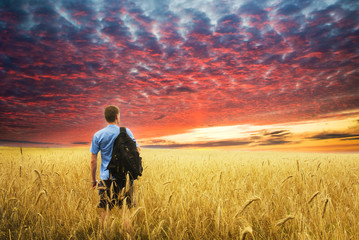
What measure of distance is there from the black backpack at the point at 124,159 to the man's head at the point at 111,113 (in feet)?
1.61

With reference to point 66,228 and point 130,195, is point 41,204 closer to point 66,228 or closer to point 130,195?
point 66,228

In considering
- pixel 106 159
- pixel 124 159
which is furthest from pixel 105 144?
pixel 124 159

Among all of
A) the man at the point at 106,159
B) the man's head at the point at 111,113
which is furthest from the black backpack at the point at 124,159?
the man's head at the point at 111,113

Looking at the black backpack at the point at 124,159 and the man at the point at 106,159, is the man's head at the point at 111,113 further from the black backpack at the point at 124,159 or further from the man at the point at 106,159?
the black backpack at the point at 124,159

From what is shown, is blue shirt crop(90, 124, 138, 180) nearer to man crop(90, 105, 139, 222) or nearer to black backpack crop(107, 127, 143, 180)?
man crop(90, 105, 139, 222)

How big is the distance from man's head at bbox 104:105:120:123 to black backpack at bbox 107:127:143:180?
0.49 meters

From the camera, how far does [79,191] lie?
5.27 m

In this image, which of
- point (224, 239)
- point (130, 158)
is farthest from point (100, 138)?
point (224, 239)

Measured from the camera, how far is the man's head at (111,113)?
4.20 metres

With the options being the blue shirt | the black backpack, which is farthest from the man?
the black backpack

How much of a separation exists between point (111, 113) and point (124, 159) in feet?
3.38

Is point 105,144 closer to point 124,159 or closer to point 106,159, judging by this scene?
point 106,159

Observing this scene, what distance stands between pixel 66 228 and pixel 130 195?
1.14 metres

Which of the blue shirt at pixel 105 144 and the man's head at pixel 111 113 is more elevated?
the man's head at pixel 111 113
